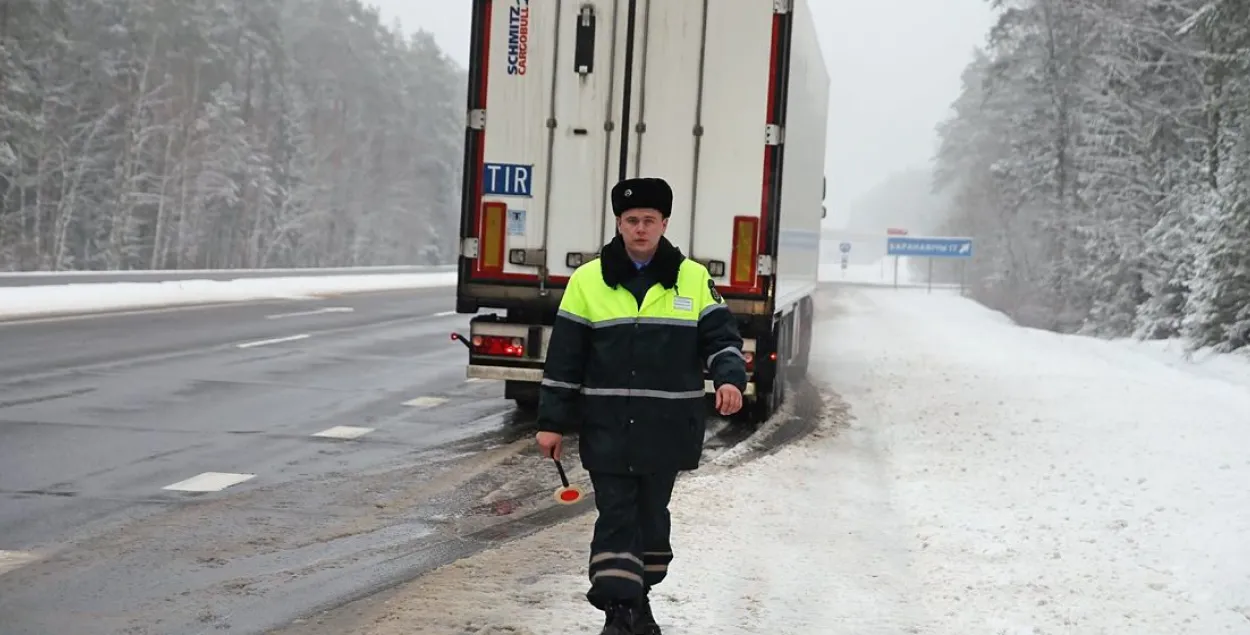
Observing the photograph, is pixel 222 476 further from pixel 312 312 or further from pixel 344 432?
pixel 312 312

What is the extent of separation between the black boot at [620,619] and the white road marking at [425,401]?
7.16m

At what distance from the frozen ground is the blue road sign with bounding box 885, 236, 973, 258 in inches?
1559

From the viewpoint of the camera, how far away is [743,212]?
9.05m

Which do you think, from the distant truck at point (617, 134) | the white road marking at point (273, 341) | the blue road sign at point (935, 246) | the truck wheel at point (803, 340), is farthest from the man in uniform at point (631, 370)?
the blue road sign at point (935, 246)

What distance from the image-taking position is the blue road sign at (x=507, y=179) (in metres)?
9.20

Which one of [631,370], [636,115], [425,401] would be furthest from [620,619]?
[425,401]

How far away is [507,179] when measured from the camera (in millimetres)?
9211

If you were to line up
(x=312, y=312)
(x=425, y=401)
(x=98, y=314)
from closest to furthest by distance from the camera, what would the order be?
(x=425, y=401)
(x=98, y=314)
(x=312, y=312)

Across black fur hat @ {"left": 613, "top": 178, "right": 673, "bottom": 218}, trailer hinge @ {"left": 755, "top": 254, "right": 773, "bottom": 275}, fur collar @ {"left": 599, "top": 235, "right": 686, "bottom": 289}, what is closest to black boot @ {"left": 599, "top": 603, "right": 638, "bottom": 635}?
fur collar @ {"left": 599, "top": 235, "right": 686, "bottom": 289}

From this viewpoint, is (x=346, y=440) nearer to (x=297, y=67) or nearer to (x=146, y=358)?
(x=146, y=358)

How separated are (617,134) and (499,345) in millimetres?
1940

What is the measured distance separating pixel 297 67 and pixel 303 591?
75053 mm

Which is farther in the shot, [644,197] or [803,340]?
[803,340]

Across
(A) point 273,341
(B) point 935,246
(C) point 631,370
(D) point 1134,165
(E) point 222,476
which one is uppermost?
(D) point 1134,165
